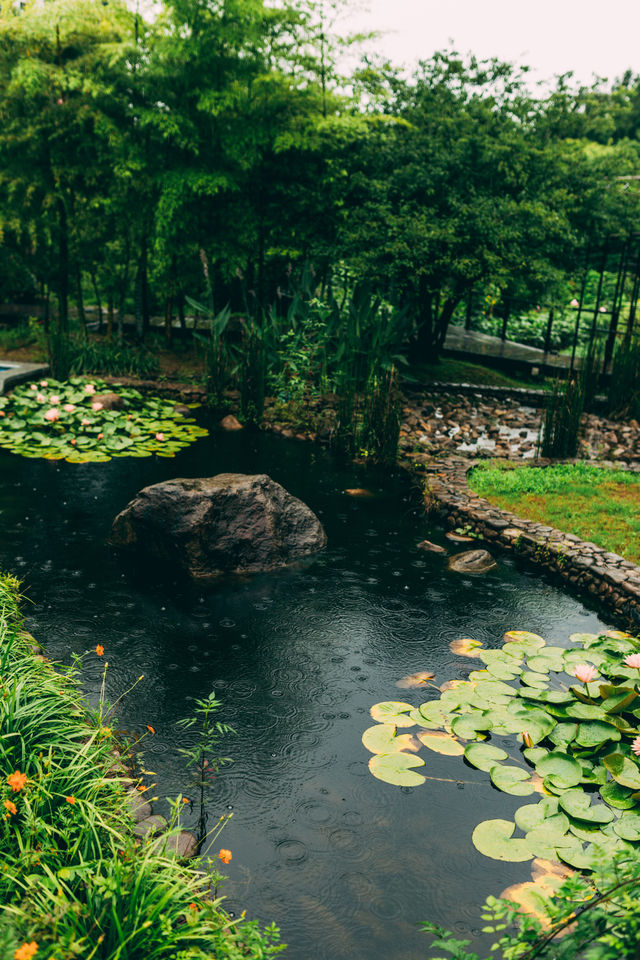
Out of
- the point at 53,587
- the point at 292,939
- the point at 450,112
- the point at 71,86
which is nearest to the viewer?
the point at 292,939

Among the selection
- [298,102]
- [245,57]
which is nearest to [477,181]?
[298,102]

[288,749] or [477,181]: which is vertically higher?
[477,181]

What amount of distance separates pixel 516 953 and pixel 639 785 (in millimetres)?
1256

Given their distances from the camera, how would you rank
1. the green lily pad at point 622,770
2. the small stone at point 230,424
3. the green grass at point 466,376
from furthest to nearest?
1. the green grass at point 466,376
2. the small stone at point 230,424
3. the green lily pad at point 622,770

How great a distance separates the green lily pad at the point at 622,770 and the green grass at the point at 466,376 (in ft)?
24.8

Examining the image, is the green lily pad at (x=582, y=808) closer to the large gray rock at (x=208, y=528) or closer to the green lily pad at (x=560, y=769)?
the green lily pad at (x=560, y=769)

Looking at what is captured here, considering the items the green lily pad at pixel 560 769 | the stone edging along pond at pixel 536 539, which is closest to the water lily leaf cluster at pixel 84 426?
the stone edging along pond at pixel 536 539

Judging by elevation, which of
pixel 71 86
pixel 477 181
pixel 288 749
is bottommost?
pixel 288 749

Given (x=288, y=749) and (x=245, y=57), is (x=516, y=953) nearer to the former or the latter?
(x=288, y=749)

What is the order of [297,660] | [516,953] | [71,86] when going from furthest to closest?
1. [71,86]
2. [297,660]
3. [516,953]

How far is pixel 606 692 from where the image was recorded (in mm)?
3201

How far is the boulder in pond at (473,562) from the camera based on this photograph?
4.98 metres

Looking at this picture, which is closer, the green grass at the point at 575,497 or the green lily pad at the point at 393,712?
the green lily pad at the point at 393,712

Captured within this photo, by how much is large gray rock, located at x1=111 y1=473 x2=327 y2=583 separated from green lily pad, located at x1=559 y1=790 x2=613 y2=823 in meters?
2.62
